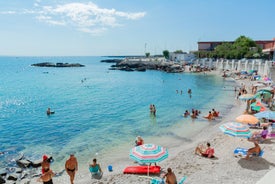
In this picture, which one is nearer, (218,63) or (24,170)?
(24,170)

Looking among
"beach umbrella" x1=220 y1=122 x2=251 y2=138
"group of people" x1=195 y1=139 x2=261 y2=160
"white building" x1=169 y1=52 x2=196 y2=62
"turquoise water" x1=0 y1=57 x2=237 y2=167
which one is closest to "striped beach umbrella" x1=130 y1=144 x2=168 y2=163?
"group of people" x1=195 y1=139 x2=261 y2=160

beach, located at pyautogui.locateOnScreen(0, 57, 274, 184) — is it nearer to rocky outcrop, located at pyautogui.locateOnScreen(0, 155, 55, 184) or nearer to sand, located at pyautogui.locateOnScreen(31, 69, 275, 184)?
sand, located at pyautogui.locateOnScreen(31, 69, 275, 184)

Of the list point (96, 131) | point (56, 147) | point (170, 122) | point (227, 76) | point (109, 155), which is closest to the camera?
point (109, 155)

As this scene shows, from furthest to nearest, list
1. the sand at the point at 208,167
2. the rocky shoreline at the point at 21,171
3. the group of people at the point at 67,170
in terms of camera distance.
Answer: the rocky shoreline at the point at 21,171, the sand at the point at 208,167, the group of people at the point at 67,170

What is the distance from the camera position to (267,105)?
73.3 feet

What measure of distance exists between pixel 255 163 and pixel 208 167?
2167mm

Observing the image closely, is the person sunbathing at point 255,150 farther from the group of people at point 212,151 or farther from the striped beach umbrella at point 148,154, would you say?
the striped beach umbrella at point 148,154

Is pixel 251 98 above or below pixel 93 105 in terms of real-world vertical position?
above

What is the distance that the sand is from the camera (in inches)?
384

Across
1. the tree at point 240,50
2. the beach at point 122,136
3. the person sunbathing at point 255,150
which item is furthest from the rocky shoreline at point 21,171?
the tree at point 240,50

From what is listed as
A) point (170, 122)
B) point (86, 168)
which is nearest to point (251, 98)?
point (170, 122)

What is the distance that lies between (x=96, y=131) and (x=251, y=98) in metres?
14.3

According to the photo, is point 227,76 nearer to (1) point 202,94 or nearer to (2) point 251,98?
(1) point 202,94

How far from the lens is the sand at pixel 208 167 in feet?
32.0
